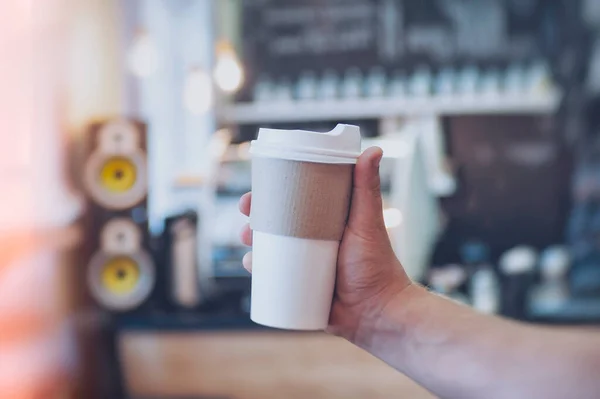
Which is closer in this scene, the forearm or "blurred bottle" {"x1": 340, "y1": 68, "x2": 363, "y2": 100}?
the forearm

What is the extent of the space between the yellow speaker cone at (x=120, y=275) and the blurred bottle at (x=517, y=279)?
1.21 metres

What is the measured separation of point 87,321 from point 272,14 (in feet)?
4.00

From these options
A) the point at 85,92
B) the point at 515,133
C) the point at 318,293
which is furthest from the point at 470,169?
the point at 318,293

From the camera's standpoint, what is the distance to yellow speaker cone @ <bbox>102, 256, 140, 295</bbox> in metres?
2.12

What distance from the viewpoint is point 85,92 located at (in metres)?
2.25

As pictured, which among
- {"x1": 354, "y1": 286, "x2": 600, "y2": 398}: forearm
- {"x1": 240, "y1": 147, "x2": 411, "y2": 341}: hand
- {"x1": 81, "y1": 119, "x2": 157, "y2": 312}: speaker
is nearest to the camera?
{"x1": 354, "y1": 286, "x2": 600, "y2": 398}: forearm

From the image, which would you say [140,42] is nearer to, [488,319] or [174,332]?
[174,332]

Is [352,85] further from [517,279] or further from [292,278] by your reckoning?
[292,278]

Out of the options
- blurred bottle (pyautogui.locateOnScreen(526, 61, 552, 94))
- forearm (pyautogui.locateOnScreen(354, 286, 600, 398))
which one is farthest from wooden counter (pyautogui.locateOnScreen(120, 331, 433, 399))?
forearm (pyautogui.locateOnScreen(354, 286, 600, 398))

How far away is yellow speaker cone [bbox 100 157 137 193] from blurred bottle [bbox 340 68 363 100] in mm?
774

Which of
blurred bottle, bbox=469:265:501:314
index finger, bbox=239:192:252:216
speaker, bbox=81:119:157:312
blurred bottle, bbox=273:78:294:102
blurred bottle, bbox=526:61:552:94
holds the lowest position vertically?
blurred bottle, bbox=469:265:501:314

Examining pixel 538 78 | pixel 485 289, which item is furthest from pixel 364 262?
pixel 538 78

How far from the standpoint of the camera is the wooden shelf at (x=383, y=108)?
2270 millimetres

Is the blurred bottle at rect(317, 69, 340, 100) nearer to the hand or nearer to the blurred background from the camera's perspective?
the blurred background
